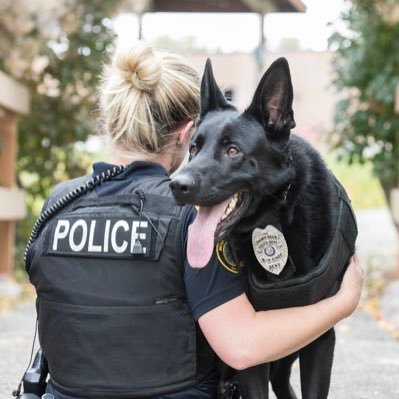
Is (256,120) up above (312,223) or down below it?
above

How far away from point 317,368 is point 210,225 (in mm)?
700

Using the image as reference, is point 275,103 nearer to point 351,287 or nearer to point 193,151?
point 193,151

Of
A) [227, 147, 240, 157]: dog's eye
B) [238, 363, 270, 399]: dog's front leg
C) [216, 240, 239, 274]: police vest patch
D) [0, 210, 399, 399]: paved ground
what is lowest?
[0, 210, 399, 399]: paved ground

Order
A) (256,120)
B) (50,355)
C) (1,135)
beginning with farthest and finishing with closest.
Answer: (1,135), (50,355), (256,120)

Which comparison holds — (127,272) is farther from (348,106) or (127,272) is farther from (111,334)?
(348,106)

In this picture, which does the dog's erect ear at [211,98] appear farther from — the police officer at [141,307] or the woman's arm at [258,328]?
the woman's arm at [258,328]

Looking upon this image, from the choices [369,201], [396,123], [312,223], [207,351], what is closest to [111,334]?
[207,351]

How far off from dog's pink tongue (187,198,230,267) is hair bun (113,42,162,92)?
529mm

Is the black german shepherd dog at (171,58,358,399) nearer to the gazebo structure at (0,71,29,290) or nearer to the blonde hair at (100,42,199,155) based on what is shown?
the blonde hair at (100,42,199,155)

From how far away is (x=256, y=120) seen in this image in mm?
2281

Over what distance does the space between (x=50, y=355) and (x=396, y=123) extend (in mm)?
5071

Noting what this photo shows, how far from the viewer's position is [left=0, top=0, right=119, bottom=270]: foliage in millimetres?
7426

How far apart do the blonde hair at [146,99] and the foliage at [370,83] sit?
13.8 ft

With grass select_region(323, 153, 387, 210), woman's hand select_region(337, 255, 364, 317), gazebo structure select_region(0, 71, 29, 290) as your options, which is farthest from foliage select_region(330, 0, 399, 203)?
grass select_region(323, 153, 387, 210)
